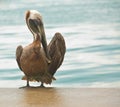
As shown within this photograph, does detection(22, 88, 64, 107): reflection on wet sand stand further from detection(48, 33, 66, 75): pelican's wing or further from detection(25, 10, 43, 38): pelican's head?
detection(25, 10, 43, 38): pelican's head

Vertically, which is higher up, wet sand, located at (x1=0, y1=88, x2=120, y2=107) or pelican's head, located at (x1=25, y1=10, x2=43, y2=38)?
pelican's head, located at (x1=25, y1=10, x2=43, y2=38)

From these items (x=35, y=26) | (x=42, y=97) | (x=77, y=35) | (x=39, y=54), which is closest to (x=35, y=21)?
(x=35, y=26)

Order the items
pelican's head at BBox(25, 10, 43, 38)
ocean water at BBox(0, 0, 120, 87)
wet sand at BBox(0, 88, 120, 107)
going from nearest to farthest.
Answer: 1. wet sand at BBox(0, 88, 120, 107)
2. pelican's head at BBox(25, 10, 43, 38)
3. ocean water at BBox(0, 0, 120, 87)

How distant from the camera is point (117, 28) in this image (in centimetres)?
740

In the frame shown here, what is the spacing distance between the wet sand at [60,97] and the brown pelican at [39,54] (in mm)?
126

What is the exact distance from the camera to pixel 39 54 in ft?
14.5

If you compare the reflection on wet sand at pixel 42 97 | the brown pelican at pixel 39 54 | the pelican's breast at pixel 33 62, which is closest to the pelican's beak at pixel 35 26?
the brown pelican at pixel 39 54

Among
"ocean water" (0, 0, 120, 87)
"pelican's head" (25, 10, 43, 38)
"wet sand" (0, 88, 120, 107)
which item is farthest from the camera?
"ocean water" (0, 0, 120, 87)

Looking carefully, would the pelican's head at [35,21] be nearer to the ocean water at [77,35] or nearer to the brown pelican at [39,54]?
the brown pelican at [39,54]

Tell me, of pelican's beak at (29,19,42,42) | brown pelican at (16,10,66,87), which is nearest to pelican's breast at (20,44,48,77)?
brown pelican at (16,10,66,87)

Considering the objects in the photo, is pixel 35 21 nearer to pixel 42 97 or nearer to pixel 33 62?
pixel 33 62

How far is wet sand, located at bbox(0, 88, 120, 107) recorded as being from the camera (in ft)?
12.4

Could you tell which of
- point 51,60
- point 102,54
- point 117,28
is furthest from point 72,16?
point 51,60

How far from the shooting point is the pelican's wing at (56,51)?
4.46 meters
